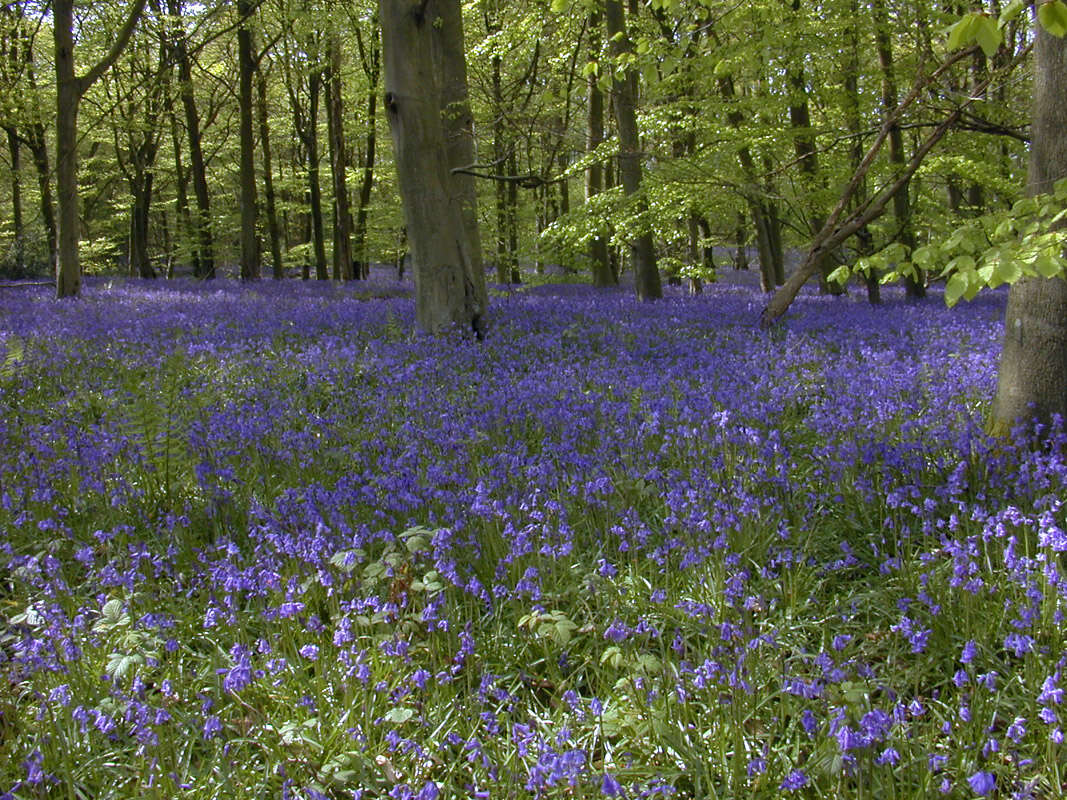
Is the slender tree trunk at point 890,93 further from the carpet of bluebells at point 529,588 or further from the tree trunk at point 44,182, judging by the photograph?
the tree trunk at point 44,182

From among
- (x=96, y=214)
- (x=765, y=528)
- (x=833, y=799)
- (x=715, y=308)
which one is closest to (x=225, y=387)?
(x=765, y=528)

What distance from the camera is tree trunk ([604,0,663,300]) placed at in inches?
524

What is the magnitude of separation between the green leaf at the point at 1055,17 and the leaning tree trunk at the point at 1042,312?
8.12ft

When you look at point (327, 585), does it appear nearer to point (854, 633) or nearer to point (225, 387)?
point (854, 633)

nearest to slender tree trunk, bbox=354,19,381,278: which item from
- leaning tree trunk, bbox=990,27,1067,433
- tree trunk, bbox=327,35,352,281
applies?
tree trunk, bbox=327,35,352,281

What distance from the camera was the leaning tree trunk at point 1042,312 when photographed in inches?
165

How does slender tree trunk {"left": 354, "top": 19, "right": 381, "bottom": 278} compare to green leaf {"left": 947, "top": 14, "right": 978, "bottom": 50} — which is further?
slender tree trunk {"left": 354, "top": 19, "right": 381, "bottom": 278}

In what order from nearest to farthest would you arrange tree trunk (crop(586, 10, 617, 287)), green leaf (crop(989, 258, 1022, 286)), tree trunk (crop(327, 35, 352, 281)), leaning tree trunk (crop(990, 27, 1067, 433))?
green leaf (crop(989, 258, 1022, 286)), leaning tree trunk (crop(990, 27, 1067, 433)), tree trunk (crop(586, 10, 617, 287)), tree trunk (crop(327, 35, 352, 281))

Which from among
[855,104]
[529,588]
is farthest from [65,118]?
[529,588]

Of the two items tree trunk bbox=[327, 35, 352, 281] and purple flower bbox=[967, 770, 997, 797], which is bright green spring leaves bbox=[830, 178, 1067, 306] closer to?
purple flower bbox=[967, 770, 997, 797]

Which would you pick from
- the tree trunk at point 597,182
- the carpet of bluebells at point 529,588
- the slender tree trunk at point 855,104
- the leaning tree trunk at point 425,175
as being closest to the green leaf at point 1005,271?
the carpet of bluebells at point 529,588

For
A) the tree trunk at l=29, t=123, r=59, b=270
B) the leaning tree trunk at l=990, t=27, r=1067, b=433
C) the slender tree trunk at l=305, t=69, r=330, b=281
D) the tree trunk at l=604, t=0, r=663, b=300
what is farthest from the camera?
the slender tree trunk at l=305, t=69, r=330, b=281

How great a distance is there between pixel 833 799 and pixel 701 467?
2.50 m

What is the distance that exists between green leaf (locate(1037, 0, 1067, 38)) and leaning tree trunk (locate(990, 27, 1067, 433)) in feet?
8.12
